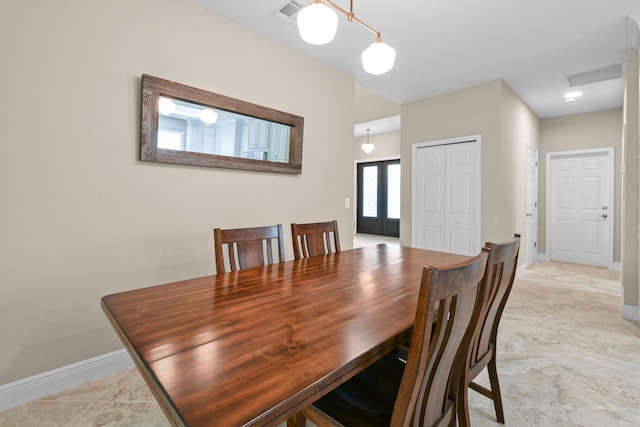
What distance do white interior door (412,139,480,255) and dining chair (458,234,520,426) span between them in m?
2.75

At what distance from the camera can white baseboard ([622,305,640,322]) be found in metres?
2.89

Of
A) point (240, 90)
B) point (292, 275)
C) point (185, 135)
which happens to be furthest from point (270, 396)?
point (240, 90)

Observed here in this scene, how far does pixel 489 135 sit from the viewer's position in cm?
389

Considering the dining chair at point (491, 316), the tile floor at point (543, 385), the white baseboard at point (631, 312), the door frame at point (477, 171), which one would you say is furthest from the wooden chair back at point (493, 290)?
the door frame at point (477, 171)

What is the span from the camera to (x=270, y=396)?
2.05 feet

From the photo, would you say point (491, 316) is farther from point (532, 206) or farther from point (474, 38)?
point (532, 206)

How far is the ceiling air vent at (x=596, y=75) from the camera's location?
138 inches

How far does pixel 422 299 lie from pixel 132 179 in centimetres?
209

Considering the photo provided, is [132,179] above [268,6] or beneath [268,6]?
beneath

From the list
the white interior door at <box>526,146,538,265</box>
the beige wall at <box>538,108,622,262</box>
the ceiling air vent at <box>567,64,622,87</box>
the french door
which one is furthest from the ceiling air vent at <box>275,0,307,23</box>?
the french door

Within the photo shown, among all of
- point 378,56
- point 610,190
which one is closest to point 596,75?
point 610,190

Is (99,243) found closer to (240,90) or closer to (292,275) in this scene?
(292,275)

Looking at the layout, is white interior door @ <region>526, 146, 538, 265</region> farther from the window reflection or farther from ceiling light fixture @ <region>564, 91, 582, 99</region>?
the window reflection

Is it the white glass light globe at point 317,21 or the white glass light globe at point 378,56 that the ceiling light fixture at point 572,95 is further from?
the white glass light globe at point 317,21
